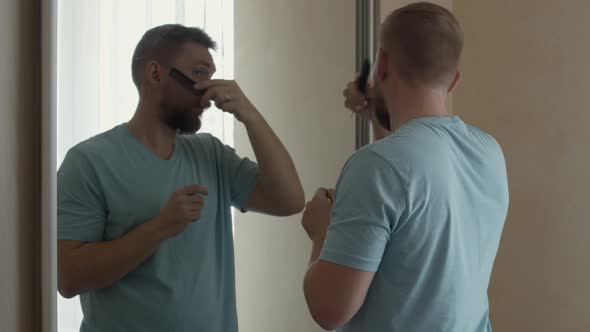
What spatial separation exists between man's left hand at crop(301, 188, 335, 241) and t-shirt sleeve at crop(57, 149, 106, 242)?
318mm

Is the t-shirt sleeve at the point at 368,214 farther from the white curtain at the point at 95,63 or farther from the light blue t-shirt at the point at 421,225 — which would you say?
the white curtain at the point at 95,63

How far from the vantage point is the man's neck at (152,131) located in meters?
0.93

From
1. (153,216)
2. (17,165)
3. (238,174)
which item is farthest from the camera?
(238,174)

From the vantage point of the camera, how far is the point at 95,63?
0.86 m

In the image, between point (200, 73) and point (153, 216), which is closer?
point (153, 216)

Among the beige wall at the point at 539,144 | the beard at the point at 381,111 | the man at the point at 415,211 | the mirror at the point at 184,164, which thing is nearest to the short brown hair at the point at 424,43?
the man at the point at 415,211

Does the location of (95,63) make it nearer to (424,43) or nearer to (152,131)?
(152,131)

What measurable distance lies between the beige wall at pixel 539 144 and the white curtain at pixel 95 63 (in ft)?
4.05

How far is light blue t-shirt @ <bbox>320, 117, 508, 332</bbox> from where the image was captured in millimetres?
781

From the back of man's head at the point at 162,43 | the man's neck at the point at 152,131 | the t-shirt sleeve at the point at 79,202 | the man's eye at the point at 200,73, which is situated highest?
the back of man's head at the point at 162,43

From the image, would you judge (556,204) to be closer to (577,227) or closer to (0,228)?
(577,227)

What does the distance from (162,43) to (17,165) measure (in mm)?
343

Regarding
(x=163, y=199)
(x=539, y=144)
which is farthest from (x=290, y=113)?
(x=539, y=144)

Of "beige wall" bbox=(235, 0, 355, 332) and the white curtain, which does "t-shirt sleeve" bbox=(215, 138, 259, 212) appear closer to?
"beige wall" bbox=(235, 0, 355, 332)
